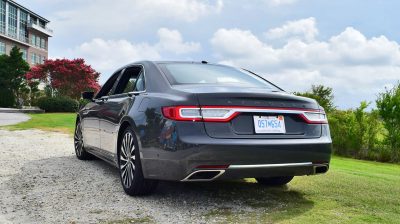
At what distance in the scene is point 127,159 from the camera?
5.12m

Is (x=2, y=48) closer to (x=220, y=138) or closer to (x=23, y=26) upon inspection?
(x=23, y=26)

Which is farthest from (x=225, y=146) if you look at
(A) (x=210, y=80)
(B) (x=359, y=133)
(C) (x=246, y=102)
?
(B) (x=359, y=133)

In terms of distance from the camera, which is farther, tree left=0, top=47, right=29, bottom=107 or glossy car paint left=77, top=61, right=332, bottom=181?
tree left=0, top=47, right=29, bottom=107

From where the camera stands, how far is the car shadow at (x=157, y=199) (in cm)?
435

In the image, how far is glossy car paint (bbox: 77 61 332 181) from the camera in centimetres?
407

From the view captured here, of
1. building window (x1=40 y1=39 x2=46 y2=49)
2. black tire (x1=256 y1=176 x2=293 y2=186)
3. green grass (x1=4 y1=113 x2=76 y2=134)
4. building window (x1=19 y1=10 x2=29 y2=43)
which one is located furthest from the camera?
building window (x1=40 y1=39 x2=46 y2=49)

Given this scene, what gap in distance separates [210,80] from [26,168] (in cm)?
370

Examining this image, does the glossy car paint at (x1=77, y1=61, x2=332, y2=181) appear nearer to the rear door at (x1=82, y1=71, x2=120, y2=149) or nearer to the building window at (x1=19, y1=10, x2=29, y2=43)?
the rear door at (x1=82, y1=71, x2=120, y2=149)

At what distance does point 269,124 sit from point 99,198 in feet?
6.88

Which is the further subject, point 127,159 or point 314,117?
point 127,159

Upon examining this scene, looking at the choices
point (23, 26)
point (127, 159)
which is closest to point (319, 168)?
point (127, 159)

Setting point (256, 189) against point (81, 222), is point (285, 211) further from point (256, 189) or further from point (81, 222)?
point (81, 222)

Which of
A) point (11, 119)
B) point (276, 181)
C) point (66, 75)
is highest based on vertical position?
point (66, 75)

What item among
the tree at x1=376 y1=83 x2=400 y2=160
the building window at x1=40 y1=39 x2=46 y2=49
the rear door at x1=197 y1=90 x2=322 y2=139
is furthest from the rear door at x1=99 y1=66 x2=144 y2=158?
the building window at x1=40 y1=39 x2=46 y2=49
